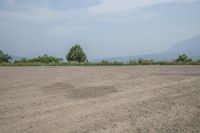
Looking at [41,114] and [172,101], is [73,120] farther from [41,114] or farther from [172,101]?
[172,101]

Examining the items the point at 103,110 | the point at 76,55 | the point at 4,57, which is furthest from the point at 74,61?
the point at 103,110

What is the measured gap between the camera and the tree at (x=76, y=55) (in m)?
69.5

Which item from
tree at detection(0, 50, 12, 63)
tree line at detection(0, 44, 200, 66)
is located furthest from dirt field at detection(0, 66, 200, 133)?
tree at detection(0, 50, 12, 63)

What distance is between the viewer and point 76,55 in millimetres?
69750

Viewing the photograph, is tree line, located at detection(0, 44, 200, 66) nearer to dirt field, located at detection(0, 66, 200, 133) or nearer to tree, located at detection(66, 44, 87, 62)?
tree, located at detection(66, 44, 87, 62)

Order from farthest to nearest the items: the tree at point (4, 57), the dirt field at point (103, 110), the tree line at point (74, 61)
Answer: the tree at point (4, 57) → the tree line at point (74, 61) → the dirt field at point (103, 110)

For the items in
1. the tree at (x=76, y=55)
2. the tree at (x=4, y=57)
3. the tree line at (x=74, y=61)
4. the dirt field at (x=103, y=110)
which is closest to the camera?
the dirt field at (x=103, y=110)

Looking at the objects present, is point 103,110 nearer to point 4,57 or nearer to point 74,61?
point 74,61

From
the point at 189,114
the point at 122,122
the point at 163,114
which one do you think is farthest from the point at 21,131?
the point at 189,114

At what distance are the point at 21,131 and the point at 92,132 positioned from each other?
2041 millimetres

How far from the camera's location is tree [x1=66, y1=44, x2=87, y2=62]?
69.5 metres

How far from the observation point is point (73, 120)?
26.6ft

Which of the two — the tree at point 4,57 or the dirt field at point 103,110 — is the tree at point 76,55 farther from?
the dirt field at point 103,110

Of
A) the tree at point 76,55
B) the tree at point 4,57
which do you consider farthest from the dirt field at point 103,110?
the tree at point 4,57
